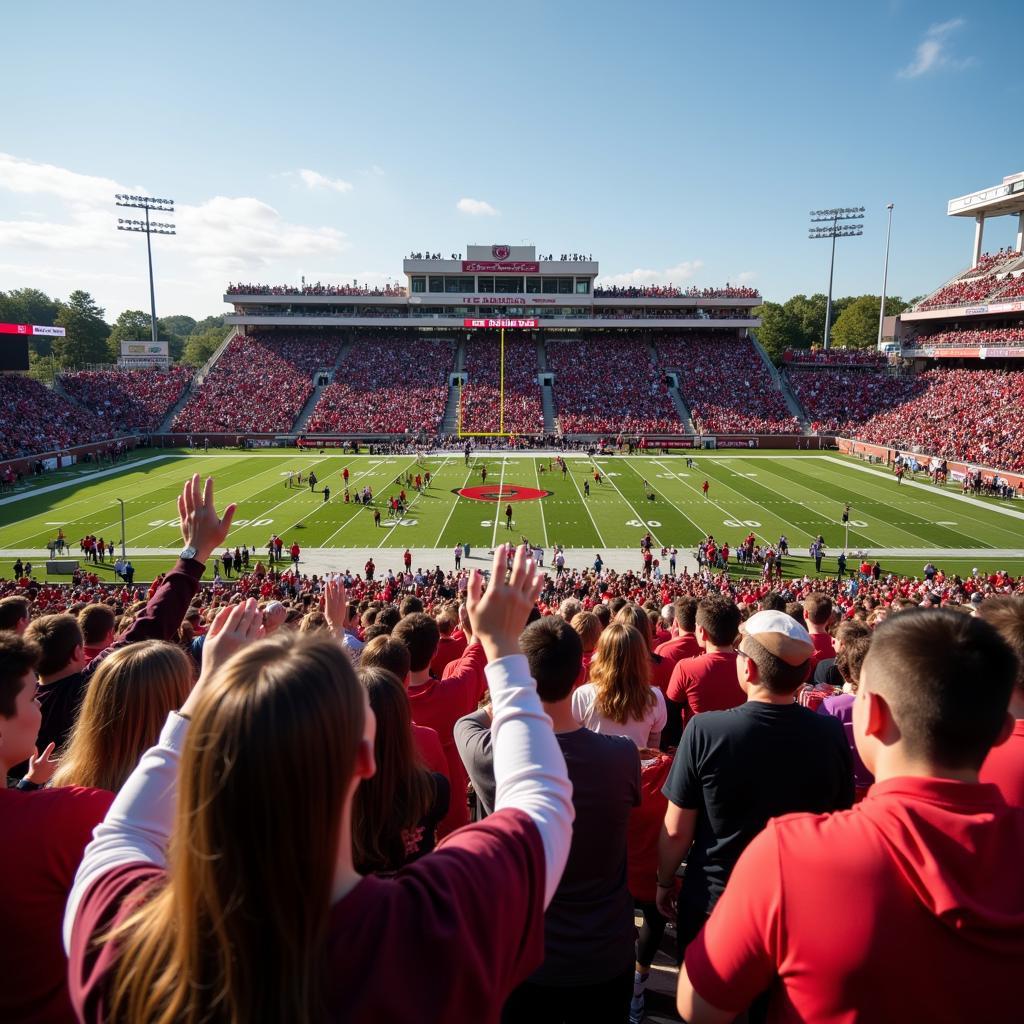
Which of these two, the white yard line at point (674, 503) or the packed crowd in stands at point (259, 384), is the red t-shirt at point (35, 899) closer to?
the white yard line at point (674, 503)

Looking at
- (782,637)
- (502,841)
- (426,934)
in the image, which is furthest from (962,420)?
(426,934)

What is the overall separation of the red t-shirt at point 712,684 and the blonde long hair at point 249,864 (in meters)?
4.13

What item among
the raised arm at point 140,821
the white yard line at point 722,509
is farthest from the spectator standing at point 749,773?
the white yard line at point 722,509

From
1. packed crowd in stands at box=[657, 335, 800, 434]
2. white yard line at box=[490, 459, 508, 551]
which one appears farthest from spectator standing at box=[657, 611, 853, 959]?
packed crowd in stands at box=[657, 335, 800, 434]

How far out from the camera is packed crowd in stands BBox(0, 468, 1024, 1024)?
4.42ft

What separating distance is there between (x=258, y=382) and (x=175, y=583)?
62704 mm

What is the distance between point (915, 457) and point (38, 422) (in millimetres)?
54289

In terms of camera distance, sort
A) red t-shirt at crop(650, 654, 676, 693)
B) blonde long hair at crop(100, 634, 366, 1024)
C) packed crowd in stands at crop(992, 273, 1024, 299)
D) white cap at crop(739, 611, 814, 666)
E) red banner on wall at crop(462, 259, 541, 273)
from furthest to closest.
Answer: red banner on wall at crop(462, 259, 541, 273) → packed crowd in stands at crop(992, 273, 1024, 299) → red t-shirt at crop(650, 654, 676, 693) → white cap at crop(739, 611, 814, 666) → blonde long hair at crop(100, 634, 366, 1024)

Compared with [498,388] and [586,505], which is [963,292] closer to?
[498,388]

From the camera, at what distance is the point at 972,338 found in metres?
54.6

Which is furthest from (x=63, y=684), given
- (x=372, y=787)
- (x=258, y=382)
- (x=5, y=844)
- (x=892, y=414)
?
(x=258, y=382)

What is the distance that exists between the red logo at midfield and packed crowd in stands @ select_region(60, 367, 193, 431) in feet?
101

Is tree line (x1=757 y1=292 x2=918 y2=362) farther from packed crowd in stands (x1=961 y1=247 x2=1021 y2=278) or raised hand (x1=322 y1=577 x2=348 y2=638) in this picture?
raised hand (x1=322 y1=577 x2=348 y2=638)

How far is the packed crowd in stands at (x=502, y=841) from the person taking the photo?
135 centimetres
